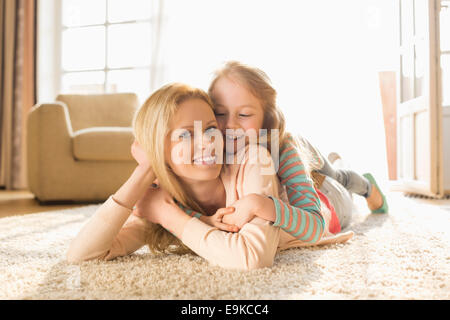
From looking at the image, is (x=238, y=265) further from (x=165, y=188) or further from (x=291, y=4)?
(x=291, y=4)

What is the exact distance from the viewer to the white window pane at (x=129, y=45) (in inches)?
161

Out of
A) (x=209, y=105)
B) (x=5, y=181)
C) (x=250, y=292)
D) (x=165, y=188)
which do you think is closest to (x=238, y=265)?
(x=250, y=292)

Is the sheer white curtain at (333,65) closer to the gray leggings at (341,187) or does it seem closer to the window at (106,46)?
the window at (106,46)

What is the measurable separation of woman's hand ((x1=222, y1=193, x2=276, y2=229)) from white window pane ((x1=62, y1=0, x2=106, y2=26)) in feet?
13.0

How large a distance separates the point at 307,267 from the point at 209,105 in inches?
17.5

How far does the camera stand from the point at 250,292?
0.72 meters

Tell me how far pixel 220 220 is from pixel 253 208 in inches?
4.8

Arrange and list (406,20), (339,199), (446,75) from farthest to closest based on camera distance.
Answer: (406,20)
(446,75)
(339,199)

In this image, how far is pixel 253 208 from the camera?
876 mm

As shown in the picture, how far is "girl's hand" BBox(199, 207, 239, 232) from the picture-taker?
93 centimetres

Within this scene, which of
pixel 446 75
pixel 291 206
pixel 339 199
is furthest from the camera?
pixel 446 75

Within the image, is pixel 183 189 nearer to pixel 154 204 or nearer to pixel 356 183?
pixel 154 204

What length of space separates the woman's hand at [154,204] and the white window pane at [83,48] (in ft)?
11.8

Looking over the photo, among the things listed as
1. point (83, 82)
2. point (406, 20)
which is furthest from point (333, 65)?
point (83, 82)
